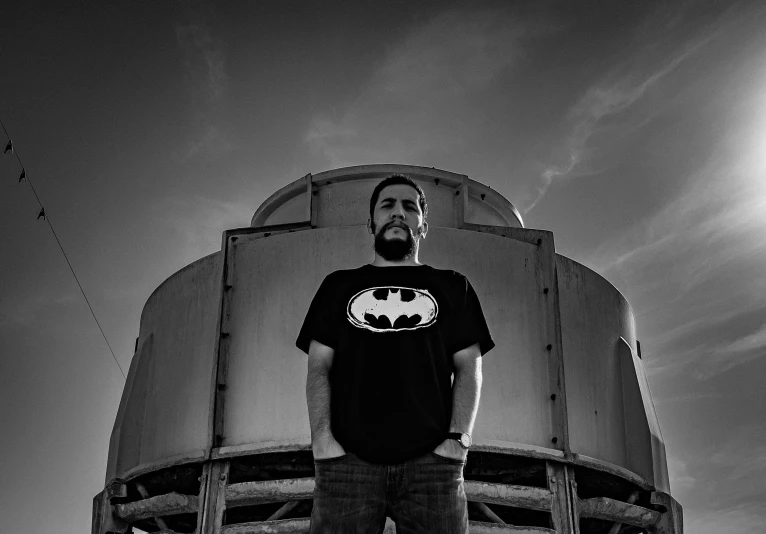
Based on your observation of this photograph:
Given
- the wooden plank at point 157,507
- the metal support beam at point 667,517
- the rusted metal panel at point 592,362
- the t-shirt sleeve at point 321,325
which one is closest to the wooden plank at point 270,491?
the wooden plank at point 157,507

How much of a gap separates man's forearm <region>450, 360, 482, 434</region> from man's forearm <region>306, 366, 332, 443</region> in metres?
0.49

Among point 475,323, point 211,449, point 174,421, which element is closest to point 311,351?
point 475,323

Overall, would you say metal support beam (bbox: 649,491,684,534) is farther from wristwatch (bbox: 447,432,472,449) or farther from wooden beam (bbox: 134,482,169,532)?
wristwatch (bbox: 447,432,472,449)

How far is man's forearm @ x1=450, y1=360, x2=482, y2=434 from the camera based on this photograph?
3330 millimetres

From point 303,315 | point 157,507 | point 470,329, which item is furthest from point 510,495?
point 470,329

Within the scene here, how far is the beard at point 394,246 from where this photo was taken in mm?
3699

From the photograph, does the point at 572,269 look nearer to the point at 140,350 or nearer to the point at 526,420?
the point at 526,420

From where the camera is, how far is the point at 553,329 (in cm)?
1038

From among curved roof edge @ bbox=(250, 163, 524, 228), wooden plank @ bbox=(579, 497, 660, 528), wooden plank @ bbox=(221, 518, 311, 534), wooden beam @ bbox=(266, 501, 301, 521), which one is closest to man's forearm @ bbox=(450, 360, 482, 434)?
wooden plank @ bbox=(221, 518, 311, 534)

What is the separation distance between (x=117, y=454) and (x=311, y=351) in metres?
8.47

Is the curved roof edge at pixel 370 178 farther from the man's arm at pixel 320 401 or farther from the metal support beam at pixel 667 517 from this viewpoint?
the man's arm at pixel 320 401

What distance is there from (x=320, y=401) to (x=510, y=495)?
6.57 m

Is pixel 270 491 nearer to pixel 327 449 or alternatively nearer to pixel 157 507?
pixel 157 507

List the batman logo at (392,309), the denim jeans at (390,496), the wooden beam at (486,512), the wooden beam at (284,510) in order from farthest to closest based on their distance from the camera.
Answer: the wooden beam at (284,510) → the wooden beam at (486,512) → the batman logo at (392,309) → the denim jeans at (390,496)
